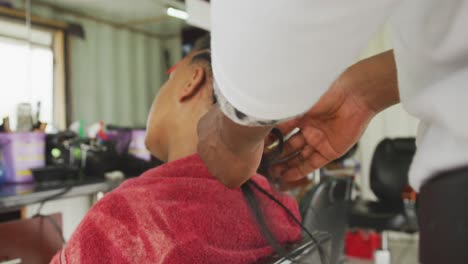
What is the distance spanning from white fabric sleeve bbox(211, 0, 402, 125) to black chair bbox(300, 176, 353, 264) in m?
1.18

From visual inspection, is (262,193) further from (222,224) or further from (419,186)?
(419,186)

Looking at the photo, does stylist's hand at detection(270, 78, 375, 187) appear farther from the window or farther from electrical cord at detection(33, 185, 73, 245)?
the window

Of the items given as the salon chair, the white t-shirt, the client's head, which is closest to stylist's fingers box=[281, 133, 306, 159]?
the client's head

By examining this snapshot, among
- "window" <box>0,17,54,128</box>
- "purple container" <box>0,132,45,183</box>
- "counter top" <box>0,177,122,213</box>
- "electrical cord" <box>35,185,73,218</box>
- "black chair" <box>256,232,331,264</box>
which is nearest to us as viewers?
"black chair" <box>256,232,331,264</box>

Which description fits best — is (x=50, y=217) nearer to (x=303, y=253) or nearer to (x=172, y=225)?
(x=172, y=225)

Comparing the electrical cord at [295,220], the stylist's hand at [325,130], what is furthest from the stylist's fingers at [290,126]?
the electrical cord at [295,220]

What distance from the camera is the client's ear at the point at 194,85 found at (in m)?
1.02

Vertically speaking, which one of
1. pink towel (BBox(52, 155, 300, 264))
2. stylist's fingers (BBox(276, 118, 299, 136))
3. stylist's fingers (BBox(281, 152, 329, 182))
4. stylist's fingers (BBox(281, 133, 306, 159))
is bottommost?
pink towel (BBox(52, 155, 300, 264))

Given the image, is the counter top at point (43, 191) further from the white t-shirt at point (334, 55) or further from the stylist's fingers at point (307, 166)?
the white t-shirt at point (334, 55)

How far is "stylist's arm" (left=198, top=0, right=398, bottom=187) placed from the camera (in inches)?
14.9

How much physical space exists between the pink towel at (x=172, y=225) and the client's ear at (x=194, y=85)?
19 centimetres

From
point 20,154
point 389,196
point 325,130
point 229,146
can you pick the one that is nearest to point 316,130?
point 325,130

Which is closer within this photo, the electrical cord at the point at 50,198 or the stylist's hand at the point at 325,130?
the stylist's hand at the point at 325,130

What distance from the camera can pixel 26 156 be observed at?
6.49 ft
